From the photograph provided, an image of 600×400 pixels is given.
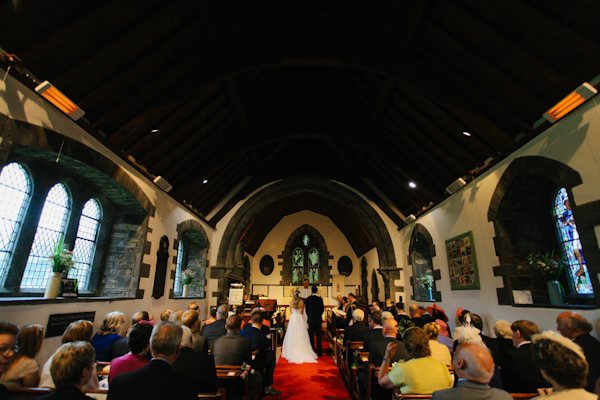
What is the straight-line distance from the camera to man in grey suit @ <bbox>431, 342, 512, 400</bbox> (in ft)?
5.08

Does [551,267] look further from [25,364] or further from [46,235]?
[46,235]

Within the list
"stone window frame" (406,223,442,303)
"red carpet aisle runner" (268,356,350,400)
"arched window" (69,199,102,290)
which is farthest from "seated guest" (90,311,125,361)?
"stone window frame" (406,223,442,303)

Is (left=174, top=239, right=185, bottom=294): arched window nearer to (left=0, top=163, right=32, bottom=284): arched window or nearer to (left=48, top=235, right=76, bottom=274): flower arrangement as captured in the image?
(left=48, top=235, right=76, bottom=274): flower arrangement

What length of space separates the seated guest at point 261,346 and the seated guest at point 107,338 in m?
1.47

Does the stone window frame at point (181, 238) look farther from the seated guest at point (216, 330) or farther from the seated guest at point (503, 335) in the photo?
the seated guest at point (503, 335)

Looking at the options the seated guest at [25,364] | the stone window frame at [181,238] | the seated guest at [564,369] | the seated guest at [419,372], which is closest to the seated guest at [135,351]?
the seated guest at [25,364]

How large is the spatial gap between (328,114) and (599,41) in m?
6.16

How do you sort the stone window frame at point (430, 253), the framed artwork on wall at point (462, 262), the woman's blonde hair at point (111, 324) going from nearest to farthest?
the woman's blonde hair at point (111, 324) → the framed artwork on wall at point (462, 262) → the stone window frame at point (430, 253)

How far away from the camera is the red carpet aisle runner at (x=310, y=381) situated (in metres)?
4.05

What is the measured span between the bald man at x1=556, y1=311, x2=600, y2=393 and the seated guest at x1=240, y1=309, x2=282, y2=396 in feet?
10.1

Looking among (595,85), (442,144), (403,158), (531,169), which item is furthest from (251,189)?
(595,85)

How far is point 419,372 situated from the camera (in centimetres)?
208

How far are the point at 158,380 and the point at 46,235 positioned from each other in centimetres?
395

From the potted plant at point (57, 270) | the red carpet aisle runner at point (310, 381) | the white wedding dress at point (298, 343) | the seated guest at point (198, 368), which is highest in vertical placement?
the potted plant at point (57, 270)
